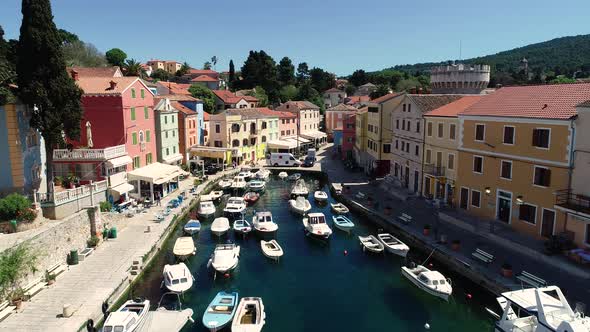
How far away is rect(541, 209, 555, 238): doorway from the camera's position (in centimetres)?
2666

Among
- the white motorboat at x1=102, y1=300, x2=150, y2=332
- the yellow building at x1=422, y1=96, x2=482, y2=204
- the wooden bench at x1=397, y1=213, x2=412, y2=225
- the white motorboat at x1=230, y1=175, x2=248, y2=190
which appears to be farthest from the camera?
the white motorboat at x1=230, y1=175, x2=248, y2=190

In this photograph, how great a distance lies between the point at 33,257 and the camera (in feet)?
70.7

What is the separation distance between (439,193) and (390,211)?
5.04 meters

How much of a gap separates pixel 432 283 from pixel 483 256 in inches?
170

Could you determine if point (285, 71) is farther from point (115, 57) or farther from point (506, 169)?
point (506, 169)

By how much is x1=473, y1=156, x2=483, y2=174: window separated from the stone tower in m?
21.0

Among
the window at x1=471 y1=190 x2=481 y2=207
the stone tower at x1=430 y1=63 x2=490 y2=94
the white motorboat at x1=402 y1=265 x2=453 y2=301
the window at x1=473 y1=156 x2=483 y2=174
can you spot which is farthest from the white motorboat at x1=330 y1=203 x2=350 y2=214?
the stone tower at x1=430 y1=63 x2=490 y2=94

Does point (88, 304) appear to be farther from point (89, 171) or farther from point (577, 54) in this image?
point (577, 54)

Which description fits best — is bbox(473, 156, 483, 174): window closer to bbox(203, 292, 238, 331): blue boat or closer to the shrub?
bbox(203, 292, 238, 331): blue boat

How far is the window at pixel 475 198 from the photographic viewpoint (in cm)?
3303

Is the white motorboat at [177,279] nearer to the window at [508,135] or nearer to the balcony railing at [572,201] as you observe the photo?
the balcony railing at [572,201]

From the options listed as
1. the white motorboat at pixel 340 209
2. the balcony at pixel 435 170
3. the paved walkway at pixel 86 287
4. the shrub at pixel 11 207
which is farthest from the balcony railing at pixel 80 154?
the balcony at pixel 435 170

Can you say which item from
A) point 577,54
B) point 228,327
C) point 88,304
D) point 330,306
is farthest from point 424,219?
point 577,54

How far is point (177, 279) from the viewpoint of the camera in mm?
24156
